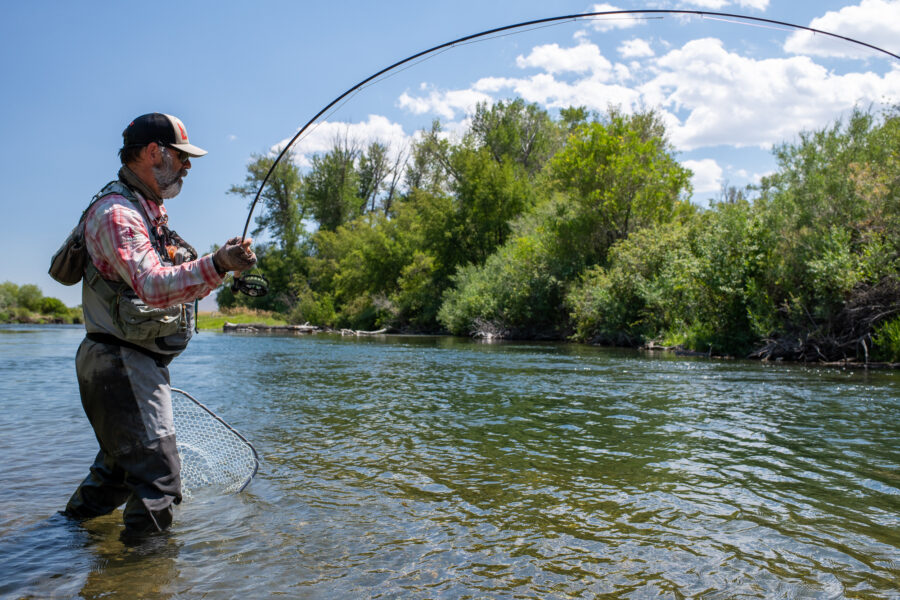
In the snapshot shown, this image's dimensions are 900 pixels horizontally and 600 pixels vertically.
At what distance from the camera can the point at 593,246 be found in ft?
111

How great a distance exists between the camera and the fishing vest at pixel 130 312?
3383 millimetres

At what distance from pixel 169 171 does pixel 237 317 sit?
180 ft

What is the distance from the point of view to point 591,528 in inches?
172

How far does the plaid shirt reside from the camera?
3178 mm

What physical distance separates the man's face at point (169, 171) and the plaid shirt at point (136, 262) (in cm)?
35

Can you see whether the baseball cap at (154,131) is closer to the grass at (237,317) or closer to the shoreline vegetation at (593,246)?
the shoreline vegetation at (593,246)

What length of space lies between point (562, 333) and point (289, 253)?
39.5m

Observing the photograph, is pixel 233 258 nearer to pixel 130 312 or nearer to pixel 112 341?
pixel 130 312

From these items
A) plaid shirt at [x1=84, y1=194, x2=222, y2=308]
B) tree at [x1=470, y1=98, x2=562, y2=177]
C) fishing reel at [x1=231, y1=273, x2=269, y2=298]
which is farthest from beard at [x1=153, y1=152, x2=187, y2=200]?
tree at [x1=470, y1=98, x2=562, y2=177]

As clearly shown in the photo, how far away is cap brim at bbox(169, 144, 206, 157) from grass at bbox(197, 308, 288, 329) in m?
51.2

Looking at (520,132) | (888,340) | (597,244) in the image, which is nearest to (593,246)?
(597,244)

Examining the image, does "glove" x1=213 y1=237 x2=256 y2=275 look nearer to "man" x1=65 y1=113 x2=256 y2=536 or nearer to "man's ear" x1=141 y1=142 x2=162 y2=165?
"man" x1=65 y1=113 x2=256 y2=536

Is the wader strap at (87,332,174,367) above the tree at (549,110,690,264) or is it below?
below

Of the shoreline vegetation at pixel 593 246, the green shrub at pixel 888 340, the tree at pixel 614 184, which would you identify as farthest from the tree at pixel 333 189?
the green shrub at pixel 888 340
